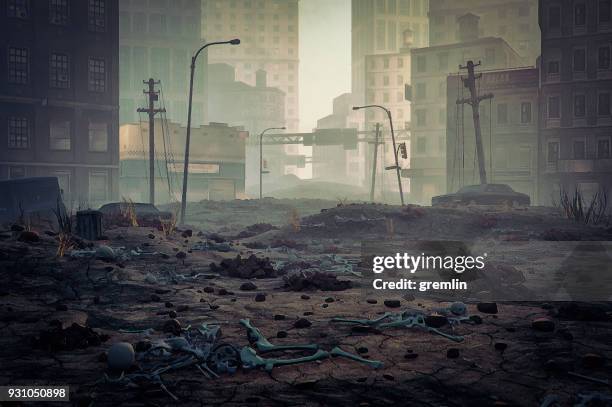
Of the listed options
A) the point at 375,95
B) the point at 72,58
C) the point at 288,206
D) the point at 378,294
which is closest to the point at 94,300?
the point at 378,294

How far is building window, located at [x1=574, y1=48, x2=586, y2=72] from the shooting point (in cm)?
4923

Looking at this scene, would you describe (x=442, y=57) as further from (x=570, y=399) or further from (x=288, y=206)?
(x=570, y=399)

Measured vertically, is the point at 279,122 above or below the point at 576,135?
above

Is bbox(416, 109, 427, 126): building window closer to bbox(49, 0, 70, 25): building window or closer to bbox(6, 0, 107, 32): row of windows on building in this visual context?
bbox(6, 0, 107, 32): row of windows on building

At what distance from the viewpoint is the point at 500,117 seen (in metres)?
56.4

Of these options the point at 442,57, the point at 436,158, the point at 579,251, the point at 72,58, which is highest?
the point at 442,57

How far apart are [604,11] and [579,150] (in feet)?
38.3

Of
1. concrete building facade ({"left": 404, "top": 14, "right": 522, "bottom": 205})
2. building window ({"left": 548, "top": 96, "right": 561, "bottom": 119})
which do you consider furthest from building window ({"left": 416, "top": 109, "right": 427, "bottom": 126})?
building window ({"left": 548, "top": 96, "right": 561, "bottom": 119})

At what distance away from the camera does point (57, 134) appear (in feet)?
139

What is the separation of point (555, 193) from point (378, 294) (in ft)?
147

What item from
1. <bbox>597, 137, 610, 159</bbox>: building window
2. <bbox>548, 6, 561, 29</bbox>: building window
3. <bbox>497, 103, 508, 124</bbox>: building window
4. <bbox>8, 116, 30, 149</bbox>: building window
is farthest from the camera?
<bbox>497, 103, 508, 124</bbox>: building window

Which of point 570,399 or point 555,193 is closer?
point 570,399

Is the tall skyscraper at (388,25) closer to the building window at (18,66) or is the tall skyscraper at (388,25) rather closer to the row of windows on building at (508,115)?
the row of windows on building at (508,115)

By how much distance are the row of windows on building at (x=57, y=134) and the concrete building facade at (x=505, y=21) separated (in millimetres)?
63060
